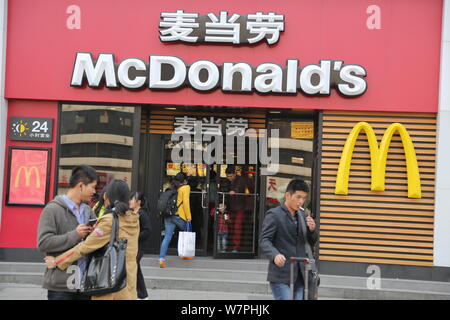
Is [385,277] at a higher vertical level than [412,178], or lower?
lower

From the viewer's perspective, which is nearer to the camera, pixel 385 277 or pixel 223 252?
pixel 385 277

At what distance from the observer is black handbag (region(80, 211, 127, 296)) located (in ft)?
16.3

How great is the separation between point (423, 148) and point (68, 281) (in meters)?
8.08

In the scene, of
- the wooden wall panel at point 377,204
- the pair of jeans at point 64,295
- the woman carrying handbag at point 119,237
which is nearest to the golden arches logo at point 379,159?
the wooden wall panel at point 377,204

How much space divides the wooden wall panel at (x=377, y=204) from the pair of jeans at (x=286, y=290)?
17.8ft

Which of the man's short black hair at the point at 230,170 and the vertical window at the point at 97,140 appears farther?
the man's short black hair at the point at 230,170

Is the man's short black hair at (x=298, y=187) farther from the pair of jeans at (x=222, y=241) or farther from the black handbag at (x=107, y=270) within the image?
the pair of jeans at (x=222, y=241)

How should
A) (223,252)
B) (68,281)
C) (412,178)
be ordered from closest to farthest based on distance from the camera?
1. (68,281)
2. (412,178)
3. (223,252)

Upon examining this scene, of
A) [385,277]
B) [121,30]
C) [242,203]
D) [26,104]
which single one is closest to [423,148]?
[385,277]

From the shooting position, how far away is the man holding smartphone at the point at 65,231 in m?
4.94

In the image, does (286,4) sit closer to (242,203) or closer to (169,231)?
(242,203)

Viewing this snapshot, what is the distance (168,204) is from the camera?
1141 centimetres

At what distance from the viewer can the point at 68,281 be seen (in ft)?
16.4

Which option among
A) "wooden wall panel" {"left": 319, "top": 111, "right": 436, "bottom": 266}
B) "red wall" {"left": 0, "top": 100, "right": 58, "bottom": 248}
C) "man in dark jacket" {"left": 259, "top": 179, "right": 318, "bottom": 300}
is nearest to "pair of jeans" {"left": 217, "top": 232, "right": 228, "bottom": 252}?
"wooden wall panel" {"left": 319, "top": 111, "right": 436, "bottom": 266}
